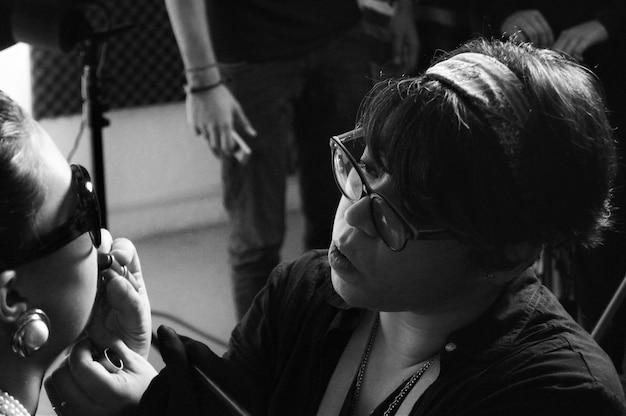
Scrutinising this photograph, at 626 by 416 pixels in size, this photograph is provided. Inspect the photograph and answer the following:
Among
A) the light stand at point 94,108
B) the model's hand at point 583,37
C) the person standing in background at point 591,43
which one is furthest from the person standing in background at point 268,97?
the model's hand at point 583,37

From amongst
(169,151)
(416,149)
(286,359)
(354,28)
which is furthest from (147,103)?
(416,149)

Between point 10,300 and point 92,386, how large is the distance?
13 cm

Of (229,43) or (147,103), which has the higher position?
(229,43)

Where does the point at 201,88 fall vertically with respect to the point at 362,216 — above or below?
below

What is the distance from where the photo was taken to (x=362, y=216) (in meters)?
0.97

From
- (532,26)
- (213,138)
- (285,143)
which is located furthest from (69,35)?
(532,26)

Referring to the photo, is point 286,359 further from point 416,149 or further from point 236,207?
point 236,207

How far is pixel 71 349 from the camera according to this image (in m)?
0.96

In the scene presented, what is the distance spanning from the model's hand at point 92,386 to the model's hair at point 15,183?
0.16 m

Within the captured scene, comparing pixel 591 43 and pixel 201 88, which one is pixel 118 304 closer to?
pixel 201 88

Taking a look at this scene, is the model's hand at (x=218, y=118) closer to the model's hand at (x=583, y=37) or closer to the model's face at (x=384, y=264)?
the model's hand at (x=583, y=37)

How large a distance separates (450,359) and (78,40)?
1490 mm

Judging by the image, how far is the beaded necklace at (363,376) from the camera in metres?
1.02

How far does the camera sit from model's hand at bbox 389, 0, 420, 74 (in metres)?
2.43
